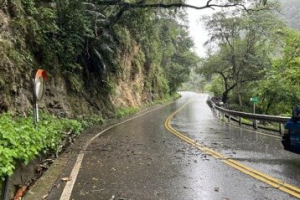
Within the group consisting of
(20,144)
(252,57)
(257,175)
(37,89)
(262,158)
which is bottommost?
(262,158)

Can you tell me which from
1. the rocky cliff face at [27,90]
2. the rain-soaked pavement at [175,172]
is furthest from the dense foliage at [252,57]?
the rain-soaked pavement at [175,172]

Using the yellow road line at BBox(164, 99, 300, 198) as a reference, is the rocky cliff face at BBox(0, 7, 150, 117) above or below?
above

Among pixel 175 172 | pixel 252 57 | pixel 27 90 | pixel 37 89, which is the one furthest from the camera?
pixel 252 57

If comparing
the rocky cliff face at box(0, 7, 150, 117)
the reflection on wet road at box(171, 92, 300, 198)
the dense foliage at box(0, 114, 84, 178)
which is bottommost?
the reflection on wet road at box(171, 92, 300, 198)

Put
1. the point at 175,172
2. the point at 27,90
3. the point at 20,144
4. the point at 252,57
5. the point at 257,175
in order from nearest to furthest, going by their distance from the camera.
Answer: the point at 20,144
the point at 257,175
the point at 175,172
the point at 27,90
the point at 252,57

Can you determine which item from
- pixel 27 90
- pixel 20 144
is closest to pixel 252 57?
pixel 27 90

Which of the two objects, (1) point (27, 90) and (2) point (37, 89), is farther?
(1) point (27, 90)

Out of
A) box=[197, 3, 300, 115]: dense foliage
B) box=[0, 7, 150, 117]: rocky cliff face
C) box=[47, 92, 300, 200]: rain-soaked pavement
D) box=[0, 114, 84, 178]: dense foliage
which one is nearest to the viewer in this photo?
box=[0, 114, 84, 178]: dense foliage

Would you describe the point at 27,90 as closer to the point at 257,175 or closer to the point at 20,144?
the point at 20,144

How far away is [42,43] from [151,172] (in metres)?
10.2

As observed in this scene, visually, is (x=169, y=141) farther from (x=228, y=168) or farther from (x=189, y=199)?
(x=189, y=199)

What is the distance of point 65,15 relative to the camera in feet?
58.2

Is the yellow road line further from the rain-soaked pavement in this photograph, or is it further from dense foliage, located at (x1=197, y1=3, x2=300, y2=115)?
dense foliage, located at (x1=197, y1=3, x2=300, y2=115)

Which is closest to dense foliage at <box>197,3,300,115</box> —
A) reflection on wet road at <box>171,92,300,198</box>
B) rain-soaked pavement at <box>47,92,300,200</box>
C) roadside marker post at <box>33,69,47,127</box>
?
reflection on wet road at <box>171,92,300,198</box>
